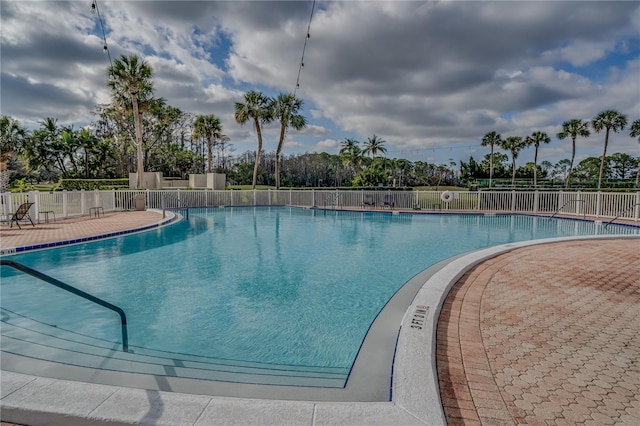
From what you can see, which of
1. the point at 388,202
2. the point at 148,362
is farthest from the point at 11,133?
the point at 148,362

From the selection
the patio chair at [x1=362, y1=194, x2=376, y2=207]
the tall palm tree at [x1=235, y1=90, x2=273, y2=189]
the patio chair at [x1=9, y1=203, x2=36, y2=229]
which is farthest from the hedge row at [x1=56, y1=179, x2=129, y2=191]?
the patio chair at [x1=362, y1=194, x2=376, y2=207]

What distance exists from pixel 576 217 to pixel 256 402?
689 inches

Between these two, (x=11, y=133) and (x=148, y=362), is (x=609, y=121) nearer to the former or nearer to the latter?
(x=148, y=362)

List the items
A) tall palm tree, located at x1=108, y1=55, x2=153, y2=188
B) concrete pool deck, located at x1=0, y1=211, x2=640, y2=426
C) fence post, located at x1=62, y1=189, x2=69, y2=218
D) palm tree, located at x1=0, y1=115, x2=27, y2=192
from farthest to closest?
palm tree, located at x1=0, y1=115, x2=27, y2=192
tall palm tree, located at x1=108, y1=55, x2=153, y2=188
fence post, located at x1=62, y1=189, x2=69, y2=218
concrete pool deck, located at x1=0, y1=211, x2=640, y2=426

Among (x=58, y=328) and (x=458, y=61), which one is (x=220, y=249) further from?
(x=458, y=61)

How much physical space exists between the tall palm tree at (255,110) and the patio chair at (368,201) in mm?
9746

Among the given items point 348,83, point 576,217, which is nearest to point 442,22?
point 348,83

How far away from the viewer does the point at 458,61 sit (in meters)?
12.4

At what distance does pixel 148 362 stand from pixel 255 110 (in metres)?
24.8

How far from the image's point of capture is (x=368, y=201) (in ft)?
66.0

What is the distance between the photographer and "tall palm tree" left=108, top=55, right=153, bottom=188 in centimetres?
1944

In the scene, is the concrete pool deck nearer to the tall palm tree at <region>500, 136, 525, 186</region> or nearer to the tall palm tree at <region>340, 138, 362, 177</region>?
the tall palm tree at <region>340, 138, 362, 177</region>

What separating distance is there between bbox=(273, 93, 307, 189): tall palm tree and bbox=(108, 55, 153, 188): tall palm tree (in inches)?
371

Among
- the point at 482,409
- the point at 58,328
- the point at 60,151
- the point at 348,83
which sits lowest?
the point at 58,328
